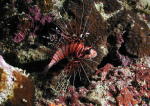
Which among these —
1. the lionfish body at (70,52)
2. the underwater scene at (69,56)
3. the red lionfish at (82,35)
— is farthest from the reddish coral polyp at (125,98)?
the lionfish body at (70,52)

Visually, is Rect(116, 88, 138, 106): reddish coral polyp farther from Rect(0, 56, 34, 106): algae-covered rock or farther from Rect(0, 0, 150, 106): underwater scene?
Rect(0, 56, 34, 106): algae-covered rock

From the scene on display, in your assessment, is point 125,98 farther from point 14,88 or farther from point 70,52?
point 14,88

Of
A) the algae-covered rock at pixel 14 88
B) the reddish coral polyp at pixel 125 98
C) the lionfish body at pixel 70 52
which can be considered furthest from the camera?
the reddish coral polyp at pixel 125 98

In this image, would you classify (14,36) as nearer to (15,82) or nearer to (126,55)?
(15,82)

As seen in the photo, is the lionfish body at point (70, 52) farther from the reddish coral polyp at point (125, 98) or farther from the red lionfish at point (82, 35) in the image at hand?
the reddish coral polyp at point (125, 98)

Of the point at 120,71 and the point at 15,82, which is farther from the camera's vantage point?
the point at 120,71

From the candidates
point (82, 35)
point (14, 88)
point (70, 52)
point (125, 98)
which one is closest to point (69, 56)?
point (70, 52)

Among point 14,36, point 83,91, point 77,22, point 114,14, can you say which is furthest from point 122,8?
point 14,36
